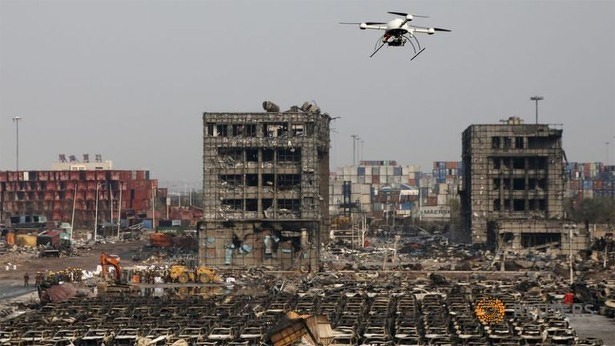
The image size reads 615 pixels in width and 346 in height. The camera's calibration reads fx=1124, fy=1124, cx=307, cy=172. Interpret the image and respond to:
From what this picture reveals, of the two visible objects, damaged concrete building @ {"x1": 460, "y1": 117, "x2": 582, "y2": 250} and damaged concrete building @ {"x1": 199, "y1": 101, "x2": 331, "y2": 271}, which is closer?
damaged concrete building @ {"x1": 199, "y1": 101, "x2": 331, "y2": 271}

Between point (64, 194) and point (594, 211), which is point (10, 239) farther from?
point (594, 211)

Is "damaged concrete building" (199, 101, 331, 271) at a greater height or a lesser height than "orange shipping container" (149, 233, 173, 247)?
greater

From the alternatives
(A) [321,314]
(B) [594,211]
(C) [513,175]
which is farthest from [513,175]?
(A) [321,314]

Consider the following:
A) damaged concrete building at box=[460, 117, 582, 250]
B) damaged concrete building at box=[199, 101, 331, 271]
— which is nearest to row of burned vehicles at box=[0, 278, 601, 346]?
damaged concrete building at box=[199, 101, 331, 271]

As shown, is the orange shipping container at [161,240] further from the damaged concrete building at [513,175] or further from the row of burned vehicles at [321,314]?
the row of burned vehicles at [321,314]

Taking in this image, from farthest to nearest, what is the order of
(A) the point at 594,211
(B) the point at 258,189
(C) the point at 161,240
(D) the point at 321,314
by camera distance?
(A) the point at 594,211 → (C) the point at 161,240 → (B) the point at 258,189 → (D) the point at 321,314

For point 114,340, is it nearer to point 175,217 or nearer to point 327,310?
point 327,310

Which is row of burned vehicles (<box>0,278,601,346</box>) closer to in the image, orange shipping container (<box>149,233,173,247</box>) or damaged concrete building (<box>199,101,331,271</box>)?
damaged concrete building (<box>199,101,331,271</box>)
